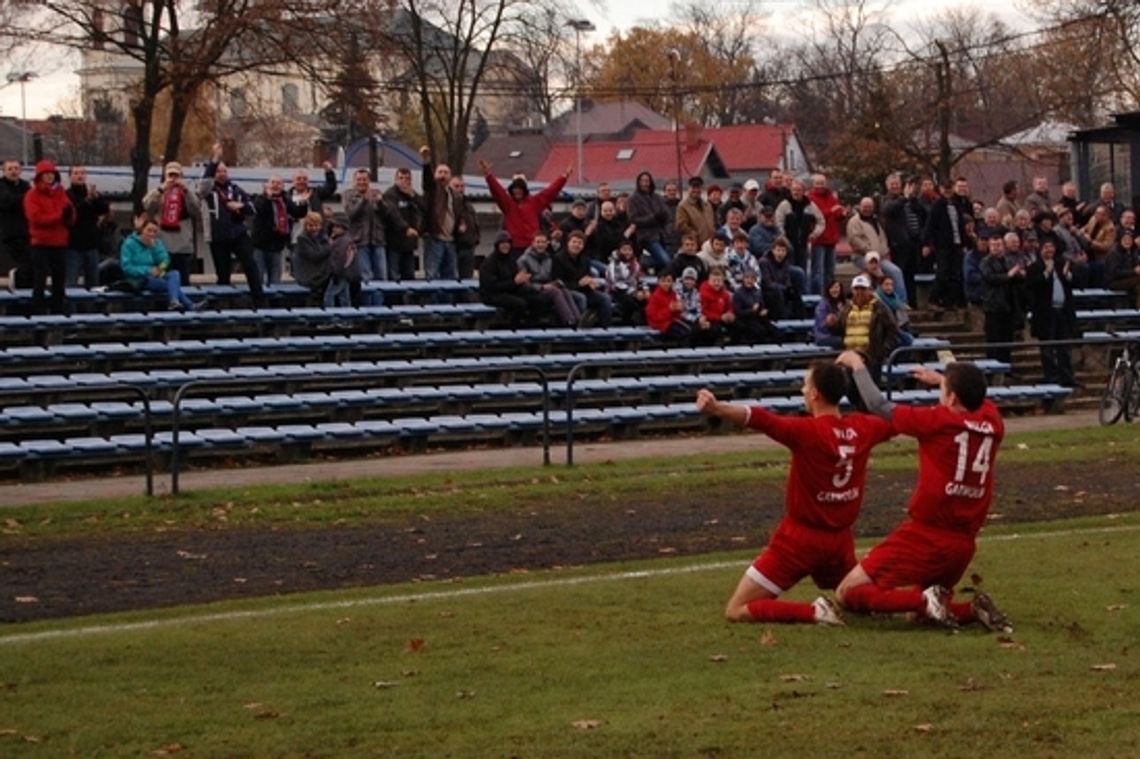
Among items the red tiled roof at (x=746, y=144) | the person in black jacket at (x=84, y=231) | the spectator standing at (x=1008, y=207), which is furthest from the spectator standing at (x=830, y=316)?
the red tiled roof at (x=746, y=144)

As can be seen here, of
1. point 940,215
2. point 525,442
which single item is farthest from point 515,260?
point 940,215

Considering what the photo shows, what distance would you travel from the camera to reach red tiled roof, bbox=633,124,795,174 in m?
108

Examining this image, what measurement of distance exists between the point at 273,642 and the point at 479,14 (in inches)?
2267

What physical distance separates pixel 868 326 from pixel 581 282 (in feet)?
15.0

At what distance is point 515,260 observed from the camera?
97.7 ft

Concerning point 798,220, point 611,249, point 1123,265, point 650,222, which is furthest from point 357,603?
point 1123,265

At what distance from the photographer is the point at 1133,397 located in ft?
92.6

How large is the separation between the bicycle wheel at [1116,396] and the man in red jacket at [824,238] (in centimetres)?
574

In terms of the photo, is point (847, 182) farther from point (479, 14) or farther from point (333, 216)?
point (333, 216)

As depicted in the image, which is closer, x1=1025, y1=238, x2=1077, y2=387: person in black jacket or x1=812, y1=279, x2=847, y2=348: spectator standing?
x1=812, y1=279, x2=847, y2=348: spectator standing

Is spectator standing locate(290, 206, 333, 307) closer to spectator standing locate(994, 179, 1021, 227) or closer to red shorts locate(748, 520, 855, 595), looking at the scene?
spectator standing locate(994, 179, 1021, 227)

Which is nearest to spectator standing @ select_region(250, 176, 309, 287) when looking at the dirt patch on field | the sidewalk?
the sidewalk

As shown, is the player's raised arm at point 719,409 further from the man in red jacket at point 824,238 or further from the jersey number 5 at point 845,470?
the man in red jacket at point 824,238

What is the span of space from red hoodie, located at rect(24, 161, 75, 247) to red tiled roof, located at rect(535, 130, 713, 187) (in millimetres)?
72451
